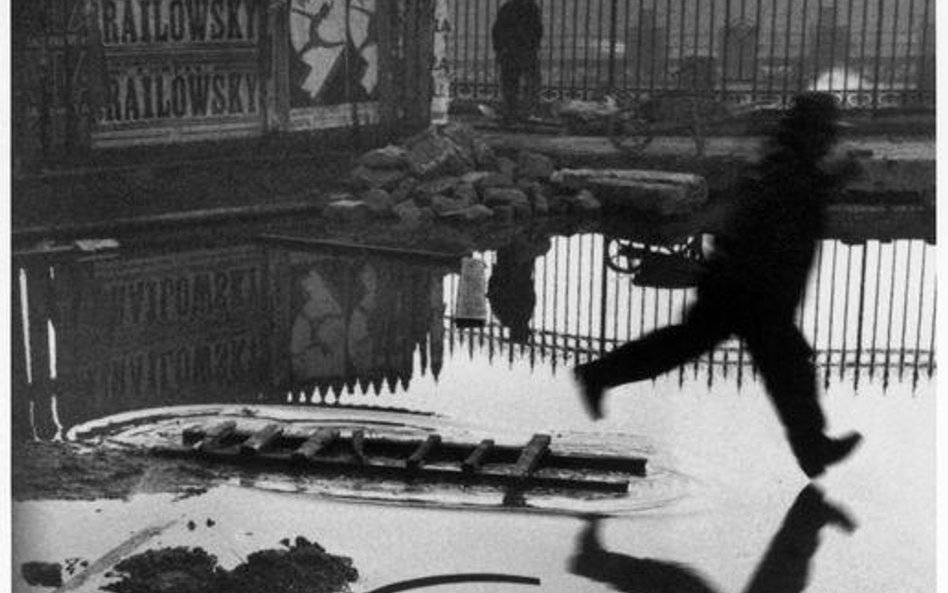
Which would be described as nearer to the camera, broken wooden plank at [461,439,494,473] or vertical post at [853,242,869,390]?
vertical post at [853,242,869,390]

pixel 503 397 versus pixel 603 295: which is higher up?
pixel 603 295

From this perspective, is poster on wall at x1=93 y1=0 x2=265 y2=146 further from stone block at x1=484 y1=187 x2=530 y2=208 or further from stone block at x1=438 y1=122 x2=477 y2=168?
stone block at x1=484 y1=187 x2=530 y2=208

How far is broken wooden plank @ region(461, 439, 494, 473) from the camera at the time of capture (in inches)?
153

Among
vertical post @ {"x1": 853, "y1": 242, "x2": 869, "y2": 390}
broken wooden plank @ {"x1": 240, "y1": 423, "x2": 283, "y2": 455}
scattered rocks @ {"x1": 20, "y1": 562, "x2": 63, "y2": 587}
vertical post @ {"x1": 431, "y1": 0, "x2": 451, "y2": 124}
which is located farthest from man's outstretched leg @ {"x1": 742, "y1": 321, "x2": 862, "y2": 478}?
scattered rocks @ {"x1": 20, "y1": 562, "x2": 63, "y2": 587}

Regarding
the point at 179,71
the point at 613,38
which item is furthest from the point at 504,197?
the point at 179,71

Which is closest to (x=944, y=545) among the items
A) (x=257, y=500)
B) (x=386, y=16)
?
(x=257, y=500)

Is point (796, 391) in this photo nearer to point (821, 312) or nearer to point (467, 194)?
point (821, 312)

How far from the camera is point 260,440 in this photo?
3971mm

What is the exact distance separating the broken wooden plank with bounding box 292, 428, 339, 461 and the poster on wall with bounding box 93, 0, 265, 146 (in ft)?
2.95

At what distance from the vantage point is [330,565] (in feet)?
12.1

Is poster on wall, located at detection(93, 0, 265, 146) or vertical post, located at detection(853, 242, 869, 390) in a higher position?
poster on wall, located at detection(93, 0, 265, 146)

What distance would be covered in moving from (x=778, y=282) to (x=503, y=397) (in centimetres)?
76

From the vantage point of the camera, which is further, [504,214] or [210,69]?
[210,69]

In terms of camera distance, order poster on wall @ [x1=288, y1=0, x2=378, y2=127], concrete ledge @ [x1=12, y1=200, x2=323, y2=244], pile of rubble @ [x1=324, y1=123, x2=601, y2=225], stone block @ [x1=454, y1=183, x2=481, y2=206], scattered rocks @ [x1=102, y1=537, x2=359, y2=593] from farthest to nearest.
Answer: poster on wall @ [x1=288, y1=0, x2=378, y2=127] < concrete ledge @ [x1=12, y1=200, x2=323, y2=244] < stone block @ [x1=454, y1=183, x2=481, y2=206] < pile of rubble @ [x1=324, y1=123, x2=601, y2=225] < scattered rocks @ [x1=102, y1=537, x2=359, y2=593]
